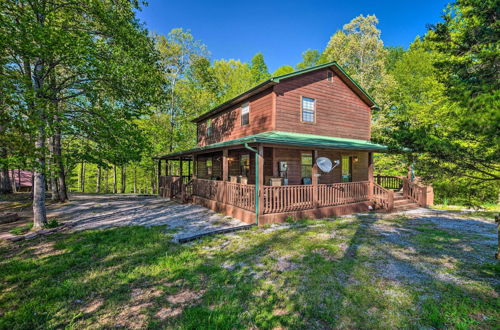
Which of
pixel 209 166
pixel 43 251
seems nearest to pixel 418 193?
pixel 209 166

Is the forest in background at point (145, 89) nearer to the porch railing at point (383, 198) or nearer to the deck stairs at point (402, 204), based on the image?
the deck stairs at point (402, 204)

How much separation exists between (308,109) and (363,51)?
17.5 m

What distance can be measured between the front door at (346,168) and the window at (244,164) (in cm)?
589

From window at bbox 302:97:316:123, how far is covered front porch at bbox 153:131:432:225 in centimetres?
170

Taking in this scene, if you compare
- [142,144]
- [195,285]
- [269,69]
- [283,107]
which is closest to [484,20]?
[195,285]

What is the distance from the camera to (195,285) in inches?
154

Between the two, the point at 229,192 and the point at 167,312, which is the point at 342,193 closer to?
the point at 229,192

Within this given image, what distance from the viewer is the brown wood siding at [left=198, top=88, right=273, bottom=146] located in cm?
1114

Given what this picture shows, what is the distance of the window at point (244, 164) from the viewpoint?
1238 cm

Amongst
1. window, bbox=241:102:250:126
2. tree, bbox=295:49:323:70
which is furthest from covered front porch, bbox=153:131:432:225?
tree, bbox=295:49:323:70

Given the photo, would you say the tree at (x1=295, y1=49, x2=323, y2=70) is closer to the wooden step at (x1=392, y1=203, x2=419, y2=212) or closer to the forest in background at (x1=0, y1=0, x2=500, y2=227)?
the forest in background at (x1=0, y1=0, x2=500, y2=227)

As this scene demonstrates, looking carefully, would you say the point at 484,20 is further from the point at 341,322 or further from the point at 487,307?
the point at 341,322

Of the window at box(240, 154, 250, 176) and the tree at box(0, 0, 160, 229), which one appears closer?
the tree at box(0, 0, 160, 229)

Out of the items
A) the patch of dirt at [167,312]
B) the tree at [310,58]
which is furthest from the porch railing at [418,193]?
the tree at [310,58]
